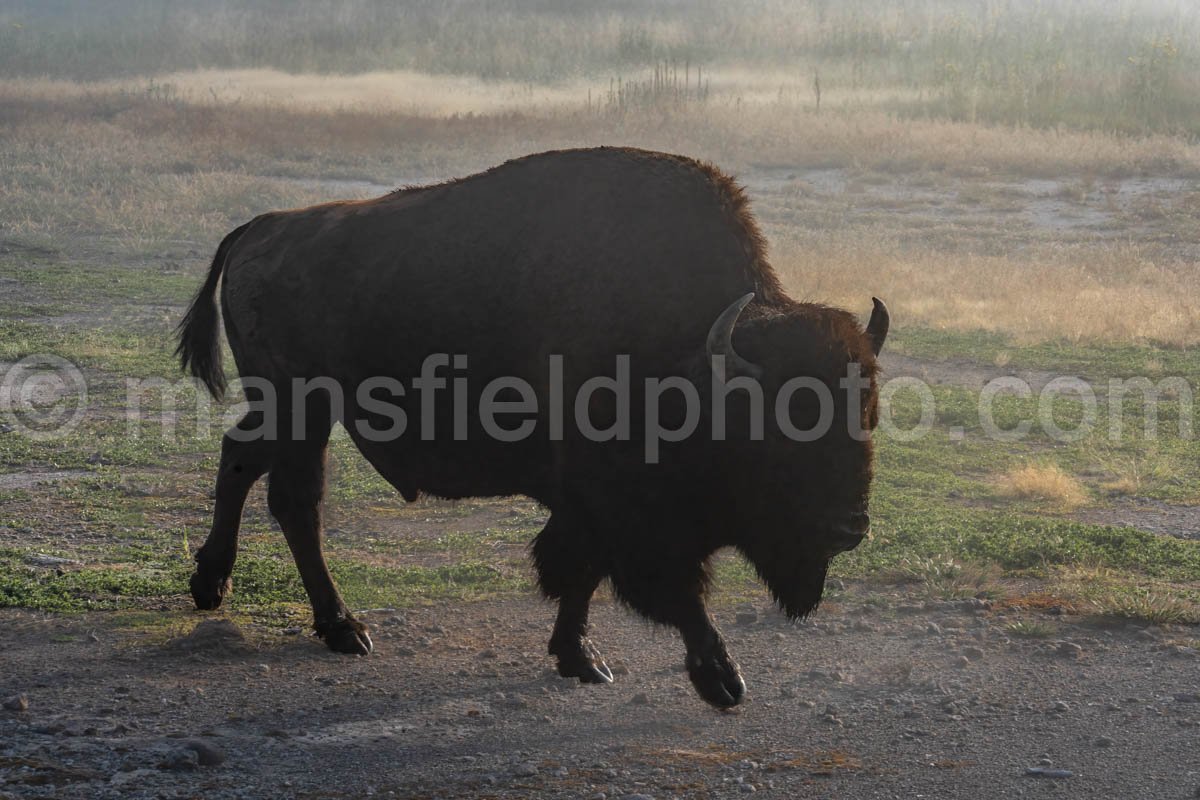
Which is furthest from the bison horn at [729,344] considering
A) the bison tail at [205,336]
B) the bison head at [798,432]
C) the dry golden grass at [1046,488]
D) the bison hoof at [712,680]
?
the dry golden grass at [1046,488]

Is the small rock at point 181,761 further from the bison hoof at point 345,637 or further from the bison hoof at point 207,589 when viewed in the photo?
the bison hoof at point 207,589

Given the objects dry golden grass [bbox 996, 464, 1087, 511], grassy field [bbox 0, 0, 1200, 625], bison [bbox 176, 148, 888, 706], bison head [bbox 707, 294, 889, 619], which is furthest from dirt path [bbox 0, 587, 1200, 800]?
dry golden grass [bbox 996, 464, 1087, 511]

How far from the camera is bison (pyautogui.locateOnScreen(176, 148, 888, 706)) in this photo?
181 inches

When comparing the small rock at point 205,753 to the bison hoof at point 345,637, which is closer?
the small rock at point 205,753

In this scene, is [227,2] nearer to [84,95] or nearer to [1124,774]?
[84,95]

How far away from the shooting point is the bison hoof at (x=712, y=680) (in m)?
4.84

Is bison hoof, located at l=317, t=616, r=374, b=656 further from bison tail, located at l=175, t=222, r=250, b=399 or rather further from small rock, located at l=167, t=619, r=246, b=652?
bison tail, located at l=175, t=222, r=250, b=399

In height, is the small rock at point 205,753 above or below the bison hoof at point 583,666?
above

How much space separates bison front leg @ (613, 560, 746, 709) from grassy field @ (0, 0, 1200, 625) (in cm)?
174

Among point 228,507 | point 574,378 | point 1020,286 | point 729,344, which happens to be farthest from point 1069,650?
point 1020,286

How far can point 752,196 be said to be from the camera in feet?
85.6

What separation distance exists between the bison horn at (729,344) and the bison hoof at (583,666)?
1462 mm

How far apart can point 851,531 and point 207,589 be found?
9.73 ft

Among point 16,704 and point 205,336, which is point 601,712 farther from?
point 205,336
